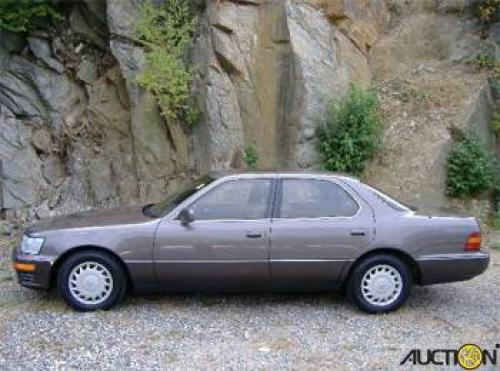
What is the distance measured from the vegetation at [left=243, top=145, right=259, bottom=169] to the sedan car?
3888 millimetres

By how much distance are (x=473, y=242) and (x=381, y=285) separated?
103 cm

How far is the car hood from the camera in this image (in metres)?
6.26

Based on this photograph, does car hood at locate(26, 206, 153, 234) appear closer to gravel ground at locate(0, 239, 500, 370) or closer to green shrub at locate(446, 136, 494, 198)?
gravel ground at locate(0, 239, 500, 370)

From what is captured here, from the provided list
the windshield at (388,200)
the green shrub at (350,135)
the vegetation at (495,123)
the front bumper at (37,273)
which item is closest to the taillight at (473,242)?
the windshield at (388,200)

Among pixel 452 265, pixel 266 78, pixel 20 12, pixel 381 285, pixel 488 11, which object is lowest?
pixel 381 285

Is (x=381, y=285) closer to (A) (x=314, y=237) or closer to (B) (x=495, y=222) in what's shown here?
(A) (x=314, y=237)

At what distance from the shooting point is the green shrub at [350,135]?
1012 cm

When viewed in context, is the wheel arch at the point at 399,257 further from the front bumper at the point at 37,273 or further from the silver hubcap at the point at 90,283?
the front bumper at the point at 37,273

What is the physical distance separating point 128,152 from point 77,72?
2096mm

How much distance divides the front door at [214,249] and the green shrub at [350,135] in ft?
13.5

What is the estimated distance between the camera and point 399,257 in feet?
21.0

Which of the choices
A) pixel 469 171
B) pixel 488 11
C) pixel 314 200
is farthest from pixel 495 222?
pixel 314 200

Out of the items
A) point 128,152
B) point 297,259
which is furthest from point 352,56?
point 297,259

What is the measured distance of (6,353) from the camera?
5.20 m
